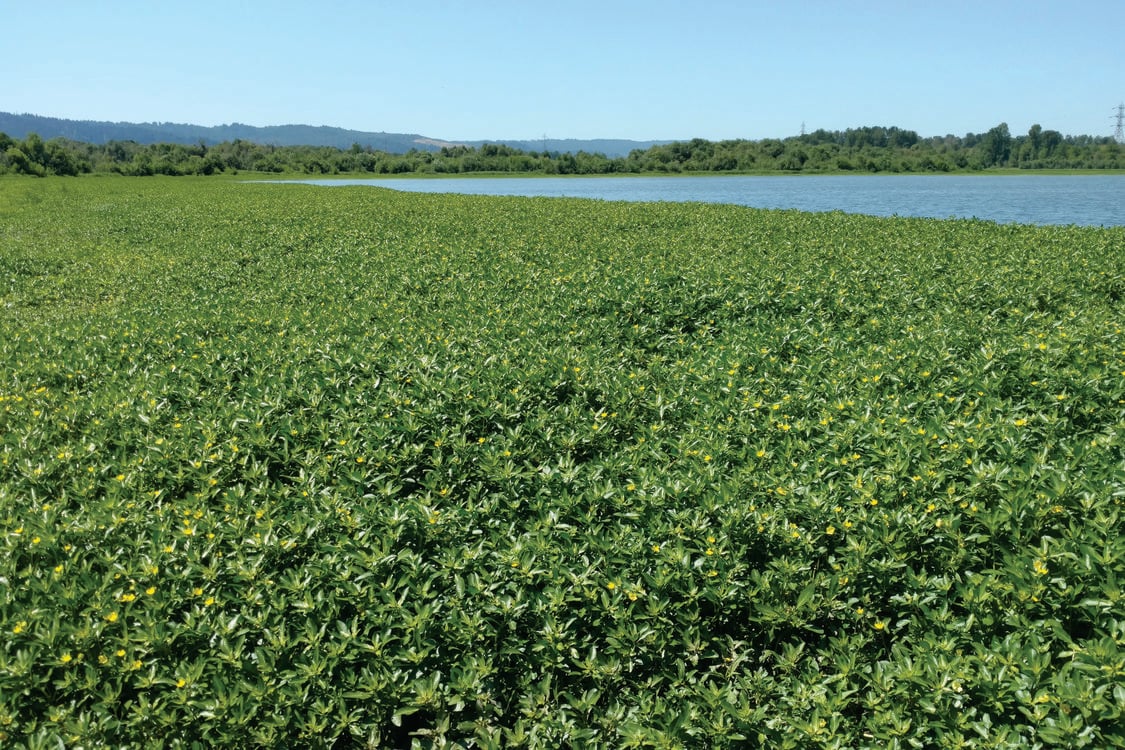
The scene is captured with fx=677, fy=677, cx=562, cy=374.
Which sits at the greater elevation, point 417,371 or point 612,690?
point 417,371

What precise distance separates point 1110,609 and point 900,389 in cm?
369

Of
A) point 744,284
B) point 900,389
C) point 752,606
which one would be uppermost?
point 744,284

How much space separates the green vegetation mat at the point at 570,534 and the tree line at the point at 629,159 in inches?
4658

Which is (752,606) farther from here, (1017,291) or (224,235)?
(224,235)

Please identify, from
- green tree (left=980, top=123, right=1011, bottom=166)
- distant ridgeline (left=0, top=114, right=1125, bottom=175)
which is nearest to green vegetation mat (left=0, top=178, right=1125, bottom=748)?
distant ridgeline (left=0, top=114, right=1125, bottom=175)

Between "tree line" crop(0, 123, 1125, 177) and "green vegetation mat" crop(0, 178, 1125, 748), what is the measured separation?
11832cm

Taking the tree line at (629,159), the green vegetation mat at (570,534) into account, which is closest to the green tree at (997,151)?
the tree line at (629,159)

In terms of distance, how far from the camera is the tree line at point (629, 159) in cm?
11169

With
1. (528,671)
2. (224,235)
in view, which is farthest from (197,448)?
(224,235)

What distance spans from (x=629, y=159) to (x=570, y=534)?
13858 cm

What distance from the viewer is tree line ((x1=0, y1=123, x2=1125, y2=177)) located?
112m

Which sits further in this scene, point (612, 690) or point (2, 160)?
point (2, 160)

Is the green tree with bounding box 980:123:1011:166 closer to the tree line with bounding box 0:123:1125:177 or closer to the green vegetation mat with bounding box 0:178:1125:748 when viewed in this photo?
the tree line with bounding box 0:123:1125:177

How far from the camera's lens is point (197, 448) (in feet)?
19.8
